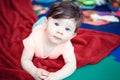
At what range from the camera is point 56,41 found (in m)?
0.97

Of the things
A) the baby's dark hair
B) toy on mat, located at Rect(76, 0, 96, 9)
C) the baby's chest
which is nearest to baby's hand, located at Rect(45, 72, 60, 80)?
the baby's chest

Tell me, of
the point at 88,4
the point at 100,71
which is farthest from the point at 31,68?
the point at 88,4

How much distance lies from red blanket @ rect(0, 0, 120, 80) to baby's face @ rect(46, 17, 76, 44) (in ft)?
0.50

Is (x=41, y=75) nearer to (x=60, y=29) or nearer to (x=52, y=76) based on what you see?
(x=52, y=76)

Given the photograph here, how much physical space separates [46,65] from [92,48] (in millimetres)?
309

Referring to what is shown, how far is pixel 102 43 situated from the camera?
130 centimetres

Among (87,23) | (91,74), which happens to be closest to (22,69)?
(91,74)

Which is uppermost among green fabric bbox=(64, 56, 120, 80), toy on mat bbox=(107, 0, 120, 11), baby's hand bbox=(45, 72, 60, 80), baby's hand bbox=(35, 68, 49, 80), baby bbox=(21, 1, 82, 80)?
baby bbox=(21, 1, 82, 80)

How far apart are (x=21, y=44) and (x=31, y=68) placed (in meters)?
0.24

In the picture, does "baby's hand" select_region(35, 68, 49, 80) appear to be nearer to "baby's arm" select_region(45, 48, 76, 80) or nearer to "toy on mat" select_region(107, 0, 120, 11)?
"baby's arm" select_region(45, 48, 76, 80)

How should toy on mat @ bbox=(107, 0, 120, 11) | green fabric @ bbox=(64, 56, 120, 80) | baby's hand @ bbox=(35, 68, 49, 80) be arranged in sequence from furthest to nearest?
toy on mat @ bbox=(107, 0, 120, 11) < green fabric @ bbox=(64, 56, 120, 80) < baby's hand @ bbox=(35, 68, 49, 80)

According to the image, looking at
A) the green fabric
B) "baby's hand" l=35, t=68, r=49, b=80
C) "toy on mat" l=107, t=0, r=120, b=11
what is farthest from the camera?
"toy on mat" l=107, t=0, r=120, b=11

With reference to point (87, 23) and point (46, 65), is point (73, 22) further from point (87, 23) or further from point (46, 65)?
point (87, 23)

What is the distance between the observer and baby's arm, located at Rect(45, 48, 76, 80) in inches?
37.6
